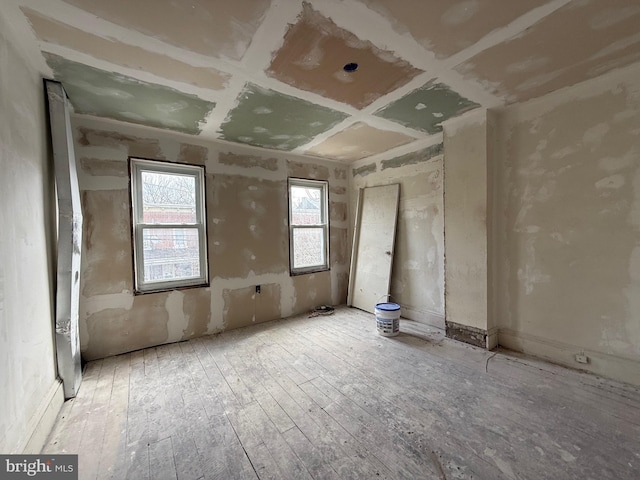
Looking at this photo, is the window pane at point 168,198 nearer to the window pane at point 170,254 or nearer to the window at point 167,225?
the window at point 167,225

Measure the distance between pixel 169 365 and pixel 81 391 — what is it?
642mm

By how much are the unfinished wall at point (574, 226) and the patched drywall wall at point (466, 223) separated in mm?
220

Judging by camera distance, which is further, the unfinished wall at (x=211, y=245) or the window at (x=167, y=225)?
the window at (x=167, y=225)

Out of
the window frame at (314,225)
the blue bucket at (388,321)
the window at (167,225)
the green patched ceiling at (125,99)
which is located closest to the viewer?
the green patched ceiling at (125,99)

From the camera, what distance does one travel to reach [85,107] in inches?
94.7

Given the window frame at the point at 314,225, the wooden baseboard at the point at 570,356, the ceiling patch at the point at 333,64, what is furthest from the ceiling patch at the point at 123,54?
the wooden baseboard at the point at 570,356

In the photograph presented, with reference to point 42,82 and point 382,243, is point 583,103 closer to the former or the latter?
point 382,243

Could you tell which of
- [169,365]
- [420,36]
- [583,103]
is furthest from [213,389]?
[583,103]

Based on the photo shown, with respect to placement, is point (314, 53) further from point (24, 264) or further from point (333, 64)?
point (24, 264)

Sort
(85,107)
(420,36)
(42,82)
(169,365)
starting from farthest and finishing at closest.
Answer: (169,365)
(85,107)
(42,82)
(420,36)

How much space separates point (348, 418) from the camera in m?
1.78

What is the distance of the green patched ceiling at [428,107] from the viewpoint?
228cm

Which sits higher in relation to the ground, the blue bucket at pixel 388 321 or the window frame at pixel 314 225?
the window frame at pixel 314 225

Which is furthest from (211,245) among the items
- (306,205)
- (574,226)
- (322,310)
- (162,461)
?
(574,226)
